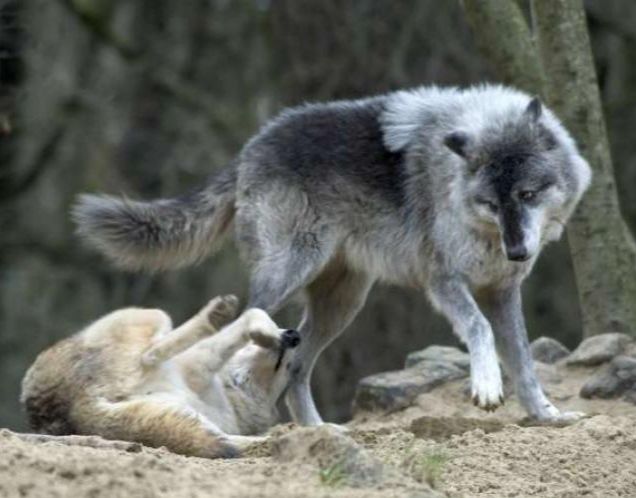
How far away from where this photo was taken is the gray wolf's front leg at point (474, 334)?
315 inches

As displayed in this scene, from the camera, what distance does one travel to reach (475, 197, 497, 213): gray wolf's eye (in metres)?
8.52

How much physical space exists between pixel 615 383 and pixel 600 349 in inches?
19.6

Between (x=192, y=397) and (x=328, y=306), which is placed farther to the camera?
(x=328, y=306)

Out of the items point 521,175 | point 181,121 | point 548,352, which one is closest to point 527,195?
point 521,175

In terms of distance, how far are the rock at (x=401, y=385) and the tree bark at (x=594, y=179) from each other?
1.13 meters

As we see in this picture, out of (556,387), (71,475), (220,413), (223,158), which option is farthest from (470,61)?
(71,475)

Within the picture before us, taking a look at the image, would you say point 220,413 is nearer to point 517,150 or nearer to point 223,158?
point 517,150

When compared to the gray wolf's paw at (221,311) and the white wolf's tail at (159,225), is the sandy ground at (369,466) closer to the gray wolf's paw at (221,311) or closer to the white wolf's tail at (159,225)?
the gray wolf's paw at (221,311)

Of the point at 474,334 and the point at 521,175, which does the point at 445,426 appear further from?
the point at 521,175

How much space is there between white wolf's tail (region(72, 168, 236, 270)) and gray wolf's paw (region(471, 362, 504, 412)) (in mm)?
2064

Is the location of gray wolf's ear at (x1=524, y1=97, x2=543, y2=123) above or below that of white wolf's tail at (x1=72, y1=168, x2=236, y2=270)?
above

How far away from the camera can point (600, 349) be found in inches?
378

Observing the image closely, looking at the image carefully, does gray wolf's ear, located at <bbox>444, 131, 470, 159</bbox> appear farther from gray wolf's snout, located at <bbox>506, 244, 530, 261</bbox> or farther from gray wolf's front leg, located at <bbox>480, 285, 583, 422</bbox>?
gray wolf's front leg, located at <bbox>480, 285, 583, 422</bbox>

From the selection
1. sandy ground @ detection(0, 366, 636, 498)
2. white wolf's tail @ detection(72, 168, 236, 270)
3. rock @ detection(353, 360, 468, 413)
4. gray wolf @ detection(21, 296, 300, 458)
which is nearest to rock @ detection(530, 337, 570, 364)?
rock @ detection(353, 360, 468, 413)
